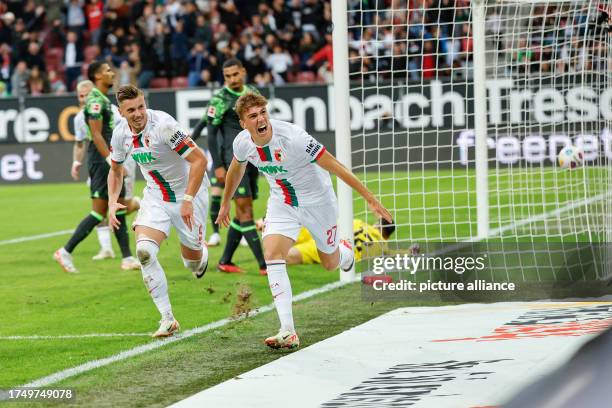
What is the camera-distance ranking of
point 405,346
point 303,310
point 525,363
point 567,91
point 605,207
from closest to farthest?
point 525,363 < point 405,346 < point 303,310 < point 605,207 < point 567,91

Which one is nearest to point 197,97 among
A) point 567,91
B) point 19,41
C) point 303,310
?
point 19,41

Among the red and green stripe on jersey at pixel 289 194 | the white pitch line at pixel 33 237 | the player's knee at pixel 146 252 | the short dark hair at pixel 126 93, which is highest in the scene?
the short dark hair at pixel 126 93

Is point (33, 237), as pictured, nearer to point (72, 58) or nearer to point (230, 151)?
point (230, 151)

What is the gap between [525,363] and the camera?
5441 millimetres

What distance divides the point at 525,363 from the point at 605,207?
4.42 meters

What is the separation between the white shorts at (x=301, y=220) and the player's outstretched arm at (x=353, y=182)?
426 millimetres

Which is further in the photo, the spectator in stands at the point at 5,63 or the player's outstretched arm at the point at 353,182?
the spectator in stands at the point at 5,63

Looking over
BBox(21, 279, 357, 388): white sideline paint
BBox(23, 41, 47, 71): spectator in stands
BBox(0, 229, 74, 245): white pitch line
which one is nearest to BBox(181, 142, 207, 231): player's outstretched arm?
BBox(21, 279, 357, 388): white sideline paint

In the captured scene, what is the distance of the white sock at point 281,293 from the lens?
6.32 metres

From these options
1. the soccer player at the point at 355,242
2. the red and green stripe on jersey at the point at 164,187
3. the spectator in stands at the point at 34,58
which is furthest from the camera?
the spectator in stands at the point at 34,58

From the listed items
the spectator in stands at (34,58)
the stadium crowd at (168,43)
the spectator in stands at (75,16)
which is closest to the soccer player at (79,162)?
the stadium crowd at (168,43)

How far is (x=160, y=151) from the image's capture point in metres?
7.33

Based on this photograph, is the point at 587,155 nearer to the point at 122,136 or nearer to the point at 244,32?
the point at 122,136

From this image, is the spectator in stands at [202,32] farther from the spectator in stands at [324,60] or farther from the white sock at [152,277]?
the white sock at [152,277]
